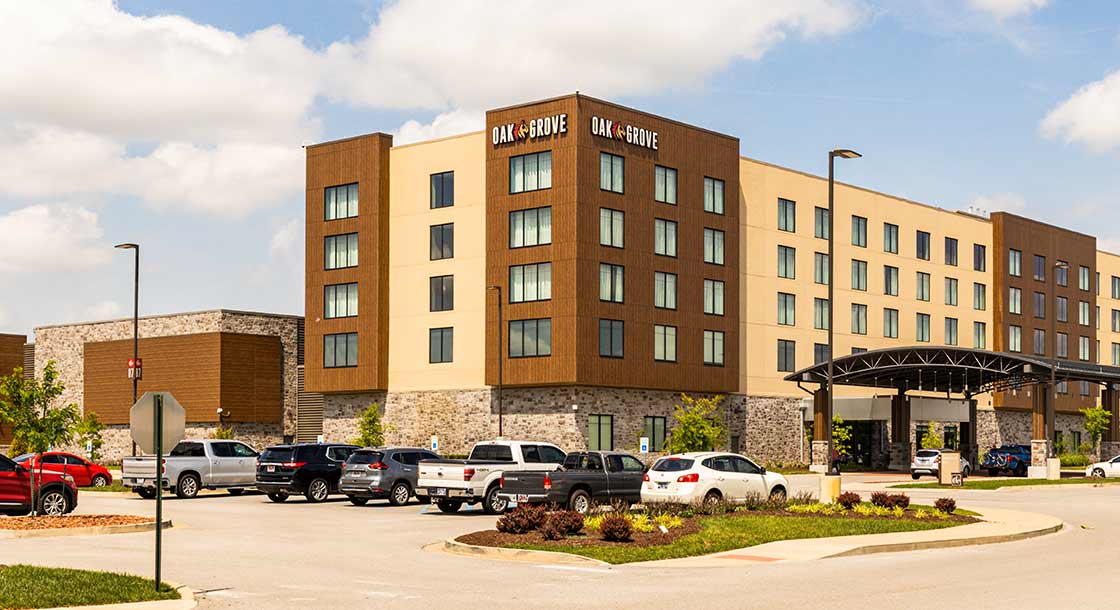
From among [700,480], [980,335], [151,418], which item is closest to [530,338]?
[700,480]

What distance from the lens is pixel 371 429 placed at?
6950 cm

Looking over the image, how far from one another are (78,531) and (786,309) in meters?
54.6

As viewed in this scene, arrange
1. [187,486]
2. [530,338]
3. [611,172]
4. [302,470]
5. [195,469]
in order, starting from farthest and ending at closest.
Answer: [611,172] < [530,338] < [195,469] < [187,486] < [302,470]

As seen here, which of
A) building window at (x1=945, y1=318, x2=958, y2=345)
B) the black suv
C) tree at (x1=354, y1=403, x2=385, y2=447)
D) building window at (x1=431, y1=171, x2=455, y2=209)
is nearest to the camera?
the black suv

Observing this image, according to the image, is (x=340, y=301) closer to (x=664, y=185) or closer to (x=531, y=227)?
(x=531, y=227)

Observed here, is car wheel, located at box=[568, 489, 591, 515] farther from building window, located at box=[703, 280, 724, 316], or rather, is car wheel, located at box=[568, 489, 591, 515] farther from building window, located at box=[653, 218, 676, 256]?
building window, located at box=[703, 280, 724, 316]

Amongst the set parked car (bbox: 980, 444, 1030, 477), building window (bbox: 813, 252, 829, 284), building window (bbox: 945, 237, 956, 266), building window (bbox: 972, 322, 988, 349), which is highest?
building window (bbox: 945, 237, 956, 266)

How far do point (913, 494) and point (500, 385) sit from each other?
72.8ft

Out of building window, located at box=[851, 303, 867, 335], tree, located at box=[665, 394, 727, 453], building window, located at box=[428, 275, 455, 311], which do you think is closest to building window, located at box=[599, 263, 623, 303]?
tree, located at box=[665, 394, 727, 453]

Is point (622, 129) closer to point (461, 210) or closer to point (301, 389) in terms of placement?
point (461, 210)

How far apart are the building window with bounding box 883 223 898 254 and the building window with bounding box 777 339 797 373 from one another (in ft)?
38.3

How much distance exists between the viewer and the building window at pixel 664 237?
67.2 m

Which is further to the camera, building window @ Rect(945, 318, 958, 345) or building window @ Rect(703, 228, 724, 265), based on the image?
building window @ Rect(945, 318, 958, 345)

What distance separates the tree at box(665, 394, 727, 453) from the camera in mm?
64375
